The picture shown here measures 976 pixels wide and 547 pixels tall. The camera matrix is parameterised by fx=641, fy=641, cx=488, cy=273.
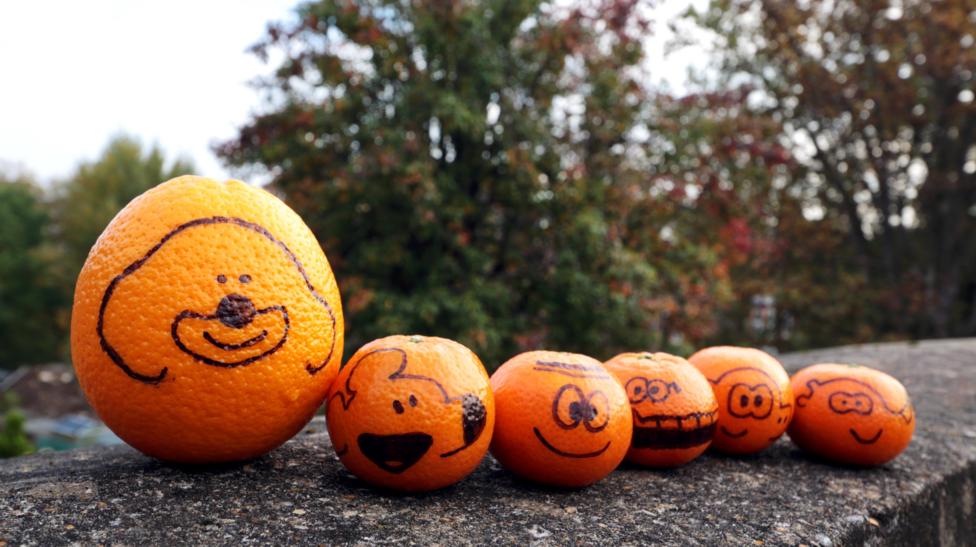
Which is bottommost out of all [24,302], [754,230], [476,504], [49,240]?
[24,302]

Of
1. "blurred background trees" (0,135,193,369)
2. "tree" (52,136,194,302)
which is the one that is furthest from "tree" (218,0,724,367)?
"blurred background trees" (0,135,193,369)

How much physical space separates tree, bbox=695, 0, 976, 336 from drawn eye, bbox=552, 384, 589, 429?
990cm

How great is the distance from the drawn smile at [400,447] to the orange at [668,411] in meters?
0.77

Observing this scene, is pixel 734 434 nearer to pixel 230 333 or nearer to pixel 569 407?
pixel 569 407

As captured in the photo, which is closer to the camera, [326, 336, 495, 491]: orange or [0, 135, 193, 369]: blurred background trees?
[326, 336, 495, 491]: orange

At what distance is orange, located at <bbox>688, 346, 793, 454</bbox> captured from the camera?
2293 millimetres

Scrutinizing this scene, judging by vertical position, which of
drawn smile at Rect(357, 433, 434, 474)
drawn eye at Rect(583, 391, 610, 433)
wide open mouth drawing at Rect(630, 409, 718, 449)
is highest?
drawn eye at Rect(583, 391, 610, 433)

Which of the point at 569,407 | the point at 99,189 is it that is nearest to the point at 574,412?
the point at 569,407

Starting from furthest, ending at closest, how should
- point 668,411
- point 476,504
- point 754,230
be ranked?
point 754,230 → point 668,411 → point 476,504

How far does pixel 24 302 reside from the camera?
1023 inches

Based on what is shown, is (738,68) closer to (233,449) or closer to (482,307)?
(482,307)

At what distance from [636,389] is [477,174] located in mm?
4476

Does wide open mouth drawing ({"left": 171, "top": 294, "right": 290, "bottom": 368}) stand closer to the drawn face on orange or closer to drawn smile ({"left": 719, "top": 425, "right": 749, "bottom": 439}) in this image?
the drawn face on orange

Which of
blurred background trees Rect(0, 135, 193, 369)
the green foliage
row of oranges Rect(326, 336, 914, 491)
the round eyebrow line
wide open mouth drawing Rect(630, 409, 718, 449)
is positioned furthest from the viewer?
blurred background trees Rect(0, 135, 193, 369)
